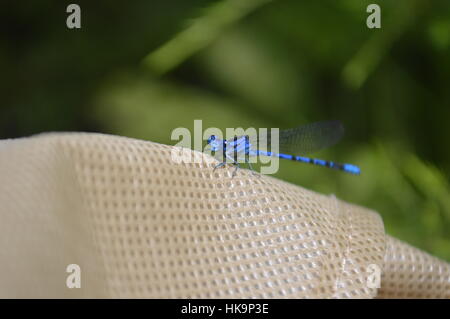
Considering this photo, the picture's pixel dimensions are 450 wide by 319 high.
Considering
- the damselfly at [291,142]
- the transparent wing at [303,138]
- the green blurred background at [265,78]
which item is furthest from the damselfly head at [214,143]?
the green blurred background at [265,78]

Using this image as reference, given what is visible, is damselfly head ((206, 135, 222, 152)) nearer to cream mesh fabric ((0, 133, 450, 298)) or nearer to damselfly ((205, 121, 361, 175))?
damselfly ((205, 121, 361, 175))

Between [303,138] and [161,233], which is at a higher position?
[303,138]

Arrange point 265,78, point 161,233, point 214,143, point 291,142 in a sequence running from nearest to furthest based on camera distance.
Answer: point 161,233, point 214,143, point 291,142, point 265,78

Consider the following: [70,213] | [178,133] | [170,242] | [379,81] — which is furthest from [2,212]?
[379,81]

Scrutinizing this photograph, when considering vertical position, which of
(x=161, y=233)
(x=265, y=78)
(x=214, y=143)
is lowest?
(x=161, y=233)

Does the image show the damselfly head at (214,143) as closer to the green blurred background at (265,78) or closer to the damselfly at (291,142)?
the damselfly at (291,142)

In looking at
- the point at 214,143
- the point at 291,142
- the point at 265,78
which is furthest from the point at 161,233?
the point at 265,78

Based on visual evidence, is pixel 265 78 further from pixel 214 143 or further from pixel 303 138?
pixel 214 143

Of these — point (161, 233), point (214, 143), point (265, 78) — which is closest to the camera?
point (161, 233)
